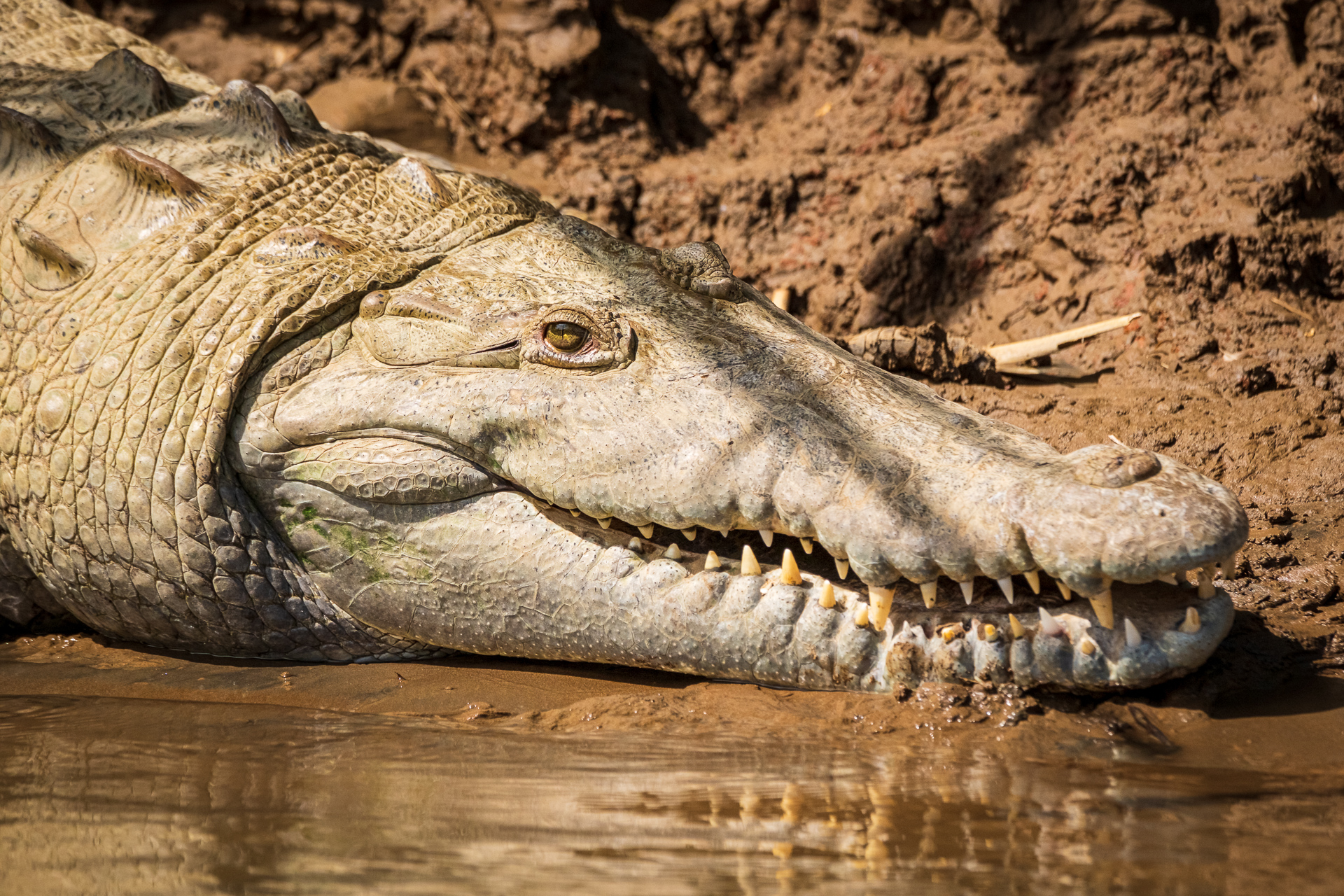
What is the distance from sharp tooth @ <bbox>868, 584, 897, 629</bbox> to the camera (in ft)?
7.96

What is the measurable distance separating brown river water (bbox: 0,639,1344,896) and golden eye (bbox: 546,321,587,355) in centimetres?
88

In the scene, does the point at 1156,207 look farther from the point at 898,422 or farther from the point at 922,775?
the point at 922,775

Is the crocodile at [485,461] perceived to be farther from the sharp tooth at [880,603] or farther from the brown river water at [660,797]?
the brown river water at [660,797]

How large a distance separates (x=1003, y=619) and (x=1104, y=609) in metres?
0.22

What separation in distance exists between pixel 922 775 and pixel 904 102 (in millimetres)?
4175

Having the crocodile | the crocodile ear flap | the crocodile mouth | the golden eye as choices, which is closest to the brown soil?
the crocodile mouth

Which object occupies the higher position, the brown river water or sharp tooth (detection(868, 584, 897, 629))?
sharp tooth (detection(868, 584, 897, 629))

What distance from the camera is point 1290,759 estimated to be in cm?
220

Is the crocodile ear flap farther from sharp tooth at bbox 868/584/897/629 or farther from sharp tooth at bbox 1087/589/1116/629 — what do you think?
sharp tooth at bbox 1087/589/1116/629

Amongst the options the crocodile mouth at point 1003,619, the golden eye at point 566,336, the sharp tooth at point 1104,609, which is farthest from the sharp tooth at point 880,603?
the golden eye at point 566,336

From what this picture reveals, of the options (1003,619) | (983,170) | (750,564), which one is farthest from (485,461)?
(983,170)

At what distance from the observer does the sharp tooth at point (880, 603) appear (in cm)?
243

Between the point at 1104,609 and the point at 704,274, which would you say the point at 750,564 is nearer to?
the point at 1104,609

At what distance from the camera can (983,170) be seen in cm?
512
